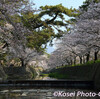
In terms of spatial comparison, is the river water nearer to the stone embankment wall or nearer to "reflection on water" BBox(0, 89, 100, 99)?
"reflection on water" BBox(0, 89, 100, 99)

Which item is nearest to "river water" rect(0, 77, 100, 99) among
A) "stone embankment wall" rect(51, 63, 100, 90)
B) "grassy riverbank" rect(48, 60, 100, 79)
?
"stone embankment wall" rect(51, 63, 100, 90)

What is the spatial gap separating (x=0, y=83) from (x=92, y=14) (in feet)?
33.9

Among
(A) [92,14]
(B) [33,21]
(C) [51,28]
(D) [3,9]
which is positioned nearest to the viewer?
(D) [3,9]

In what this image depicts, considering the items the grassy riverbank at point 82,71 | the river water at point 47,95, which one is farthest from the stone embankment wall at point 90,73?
the river water at point 47,95

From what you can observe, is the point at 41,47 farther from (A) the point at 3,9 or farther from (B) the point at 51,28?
(A) the point at 3,9

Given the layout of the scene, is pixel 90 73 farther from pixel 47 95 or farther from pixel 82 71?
pixel 47 95

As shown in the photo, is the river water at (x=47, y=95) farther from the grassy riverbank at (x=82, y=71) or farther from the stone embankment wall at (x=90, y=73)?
the grassy riverbank at (x=82, y=71)

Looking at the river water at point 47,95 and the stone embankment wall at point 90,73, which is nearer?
the river water at point 47,95

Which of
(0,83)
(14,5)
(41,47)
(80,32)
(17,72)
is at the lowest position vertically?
(17,72)

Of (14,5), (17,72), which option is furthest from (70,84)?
(17,72)

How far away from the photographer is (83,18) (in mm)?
17906

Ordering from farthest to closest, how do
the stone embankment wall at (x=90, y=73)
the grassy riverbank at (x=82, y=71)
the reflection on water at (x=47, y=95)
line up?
the grassy riverbank at (x=82, y=71) → the stone embankment wall at (x=90, y=73) → the reflection on water at (x=47, y=95)

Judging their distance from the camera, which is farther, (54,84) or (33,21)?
(33,21)

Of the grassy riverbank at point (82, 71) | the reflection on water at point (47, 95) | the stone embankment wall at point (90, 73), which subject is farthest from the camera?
the grassy riverbank at point (82, 71)
